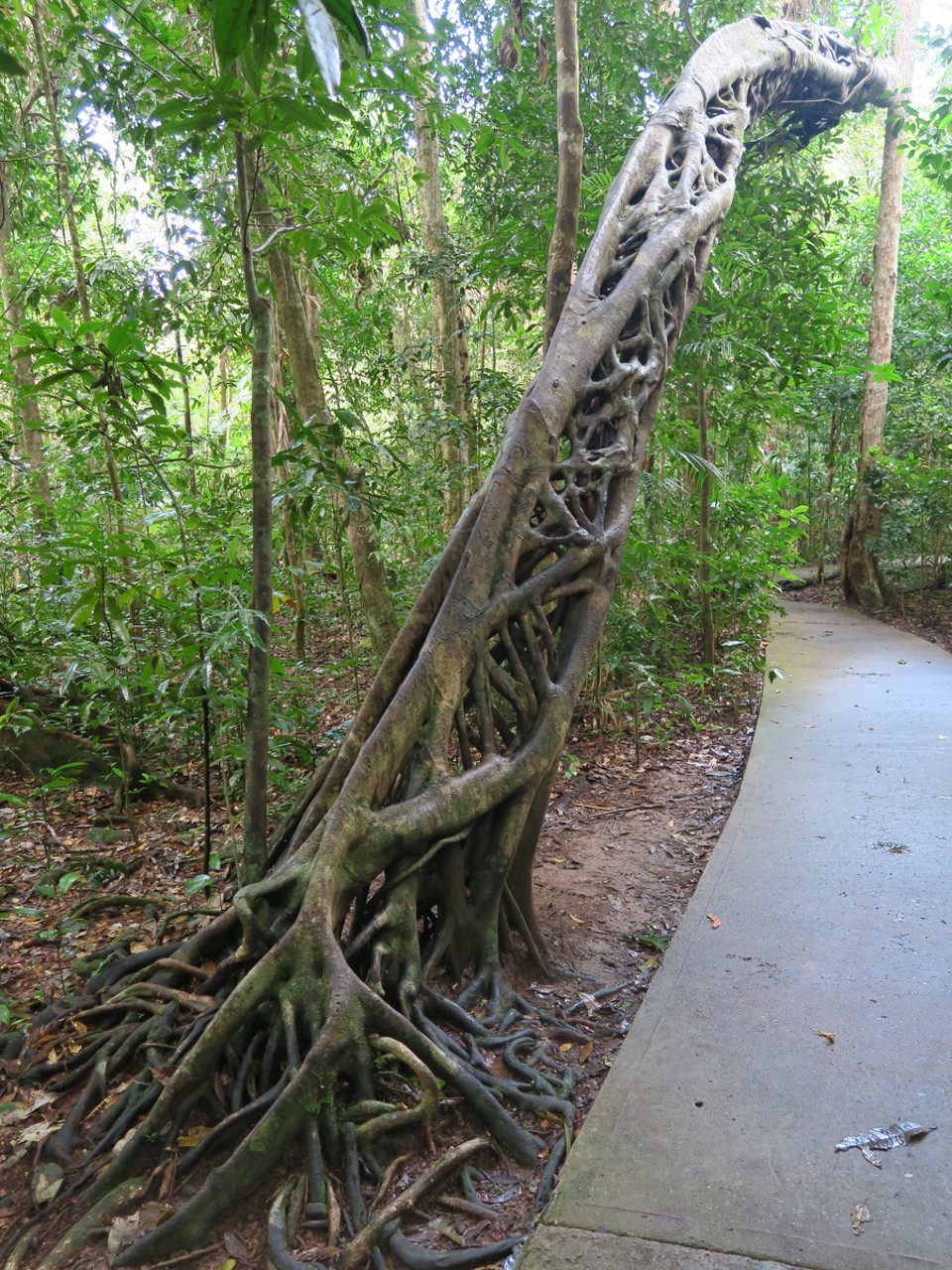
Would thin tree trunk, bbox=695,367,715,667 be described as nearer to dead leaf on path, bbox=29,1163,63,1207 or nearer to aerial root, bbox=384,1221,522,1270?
aerial root, bbox=384,1221,522,1270

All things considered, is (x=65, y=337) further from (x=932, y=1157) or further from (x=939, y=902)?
(x=939, y=902)

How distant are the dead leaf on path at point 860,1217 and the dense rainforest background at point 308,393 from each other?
80 centimetres

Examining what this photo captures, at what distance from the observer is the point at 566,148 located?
471 centimetres

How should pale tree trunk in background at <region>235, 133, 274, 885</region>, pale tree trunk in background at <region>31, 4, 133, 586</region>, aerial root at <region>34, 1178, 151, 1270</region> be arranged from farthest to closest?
pale tree trunk in background at <region>31, 4, 133, 586</region>, pale tree trunk in background at <region>235, 133, 274, 885</region>, aerial root at <region>34, 1178, 151, 1270</region>

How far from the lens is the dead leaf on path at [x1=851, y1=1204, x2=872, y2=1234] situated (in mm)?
2004

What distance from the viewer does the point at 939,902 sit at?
359cm

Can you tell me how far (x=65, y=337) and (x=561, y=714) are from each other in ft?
7.60

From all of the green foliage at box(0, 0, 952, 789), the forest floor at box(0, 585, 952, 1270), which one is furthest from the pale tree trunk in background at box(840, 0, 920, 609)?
the forest floor at box(0, 585, 952, 1270)

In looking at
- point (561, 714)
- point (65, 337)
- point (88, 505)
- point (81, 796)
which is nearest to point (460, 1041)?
point (561, 714)

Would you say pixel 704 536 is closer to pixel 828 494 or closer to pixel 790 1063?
pixel 790 1063

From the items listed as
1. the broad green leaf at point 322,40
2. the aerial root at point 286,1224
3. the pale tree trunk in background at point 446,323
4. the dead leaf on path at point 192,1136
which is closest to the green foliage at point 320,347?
the broad green leaf at point 322,40

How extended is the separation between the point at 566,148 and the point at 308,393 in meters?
2.20

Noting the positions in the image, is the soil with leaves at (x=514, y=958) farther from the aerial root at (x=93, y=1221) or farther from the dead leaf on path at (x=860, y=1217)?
the dead leaf on path at (x=860, y=1217)

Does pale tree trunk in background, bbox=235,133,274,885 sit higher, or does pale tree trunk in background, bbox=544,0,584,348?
pale tree trunk in background, bbox=544,0,584,348
